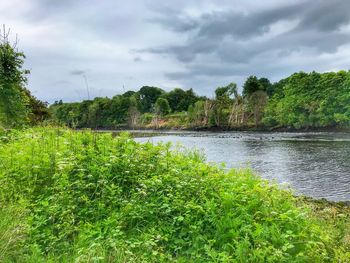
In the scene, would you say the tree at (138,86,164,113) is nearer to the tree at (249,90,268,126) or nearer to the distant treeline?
the distant treeline

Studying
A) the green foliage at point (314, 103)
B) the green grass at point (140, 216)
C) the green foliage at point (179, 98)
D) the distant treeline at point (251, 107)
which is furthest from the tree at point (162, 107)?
the green grass at point (140, 216)

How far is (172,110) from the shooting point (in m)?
168

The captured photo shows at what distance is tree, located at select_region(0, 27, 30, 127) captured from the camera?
57.9 feet

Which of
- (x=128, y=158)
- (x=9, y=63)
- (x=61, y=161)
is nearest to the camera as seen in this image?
(x=61, y=161)

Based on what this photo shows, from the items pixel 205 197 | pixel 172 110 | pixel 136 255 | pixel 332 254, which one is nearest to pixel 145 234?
pixel 136 255

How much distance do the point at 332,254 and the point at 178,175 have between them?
3.46 m

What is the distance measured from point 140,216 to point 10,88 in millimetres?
14948

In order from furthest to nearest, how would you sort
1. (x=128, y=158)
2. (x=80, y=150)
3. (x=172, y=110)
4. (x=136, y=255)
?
(x=172, y=110) → (x=80, y=150) → (x=128, y=158) → (x=136, y=255)

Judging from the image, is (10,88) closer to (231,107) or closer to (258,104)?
(258,104)

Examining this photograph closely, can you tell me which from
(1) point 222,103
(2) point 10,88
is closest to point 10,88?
(2) point 10,88

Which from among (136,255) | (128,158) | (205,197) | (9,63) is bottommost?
(136,255)

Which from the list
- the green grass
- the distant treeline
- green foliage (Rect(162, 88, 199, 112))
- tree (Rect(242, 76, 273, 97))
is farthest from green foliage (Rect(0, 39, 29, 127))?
green foliage (Rect(162, 88, 199, 112))

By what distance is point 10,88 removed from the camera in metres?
18.2

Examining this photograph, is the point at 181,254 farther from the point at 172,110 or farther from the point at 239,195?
the point at 172,110
